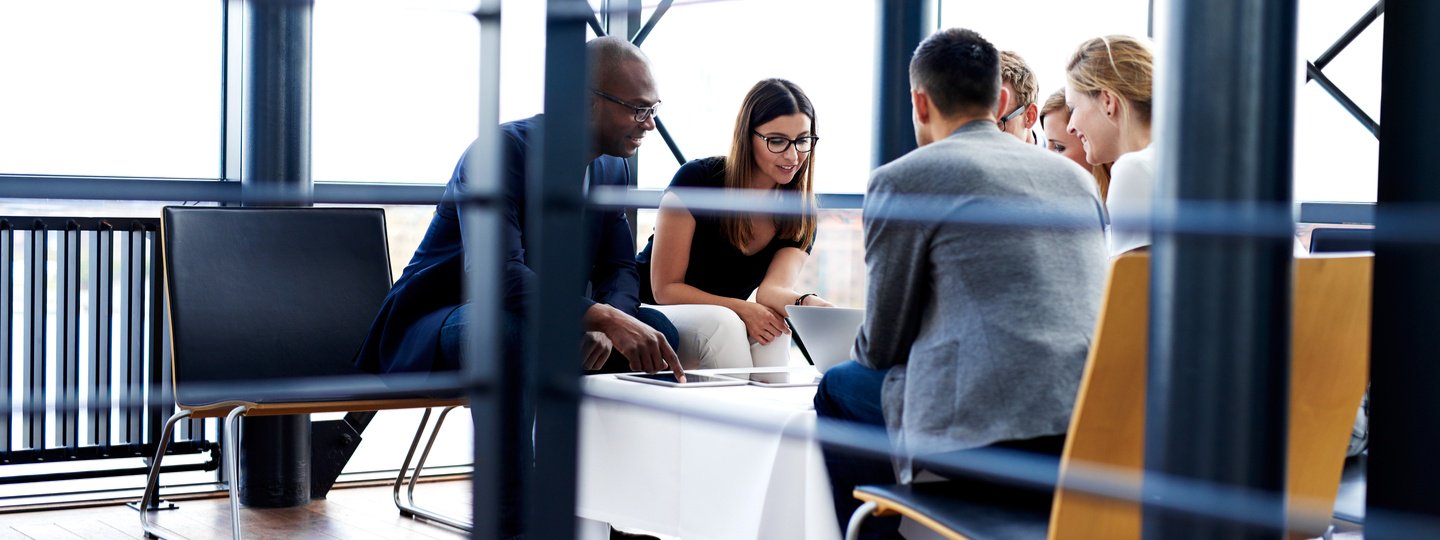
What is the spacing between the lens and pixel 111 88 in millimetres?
3287

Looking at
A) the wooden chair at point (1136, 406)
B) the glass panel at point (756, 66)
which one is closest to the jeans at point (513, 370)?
the wooden chair at point (1136, 406)

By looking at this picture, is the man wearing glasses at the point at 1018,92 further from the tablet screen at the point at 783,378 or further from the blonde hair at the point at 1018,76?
the tablet screen at the point at 783,378

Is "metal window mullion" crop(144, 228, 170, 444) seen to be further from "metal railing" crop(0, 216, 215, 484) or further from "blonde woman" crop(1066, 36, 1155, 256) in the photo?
"blonde woman" crop(1066, 36, 1155, 256)

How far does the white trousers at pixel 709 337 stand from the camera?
2488 mm

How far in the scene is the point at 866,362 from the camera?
178 centimetres

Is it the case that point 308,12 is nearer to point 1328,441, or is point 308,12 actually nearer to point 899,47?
point 899,47

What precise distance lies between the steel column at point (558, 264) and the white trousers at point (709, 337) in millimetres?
1678

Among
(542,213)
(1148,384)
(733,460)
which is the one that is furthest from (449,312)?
(1148,384)

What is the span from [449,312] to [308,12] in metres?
A: 1.17

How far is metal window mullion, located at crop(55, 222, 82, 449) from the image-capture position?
3.12 meters

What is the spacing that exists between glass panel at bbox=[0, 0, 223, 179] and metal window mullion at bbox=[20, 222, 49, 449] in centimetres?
22

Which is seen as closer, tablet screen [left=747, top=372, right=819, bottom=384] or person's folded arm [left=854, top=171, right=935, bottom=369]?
person's folded arm [left=854, top=171, right=935, bottom=369]

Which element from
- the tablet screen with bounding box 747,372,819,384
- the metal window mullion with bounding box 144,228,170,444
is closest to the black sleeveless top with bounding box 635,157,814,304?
the tablet screen with bounding box 747,372,819,384

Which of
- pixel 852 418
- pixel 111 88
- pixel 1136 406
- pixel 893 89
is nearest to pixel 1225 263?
pixel 1136 406
